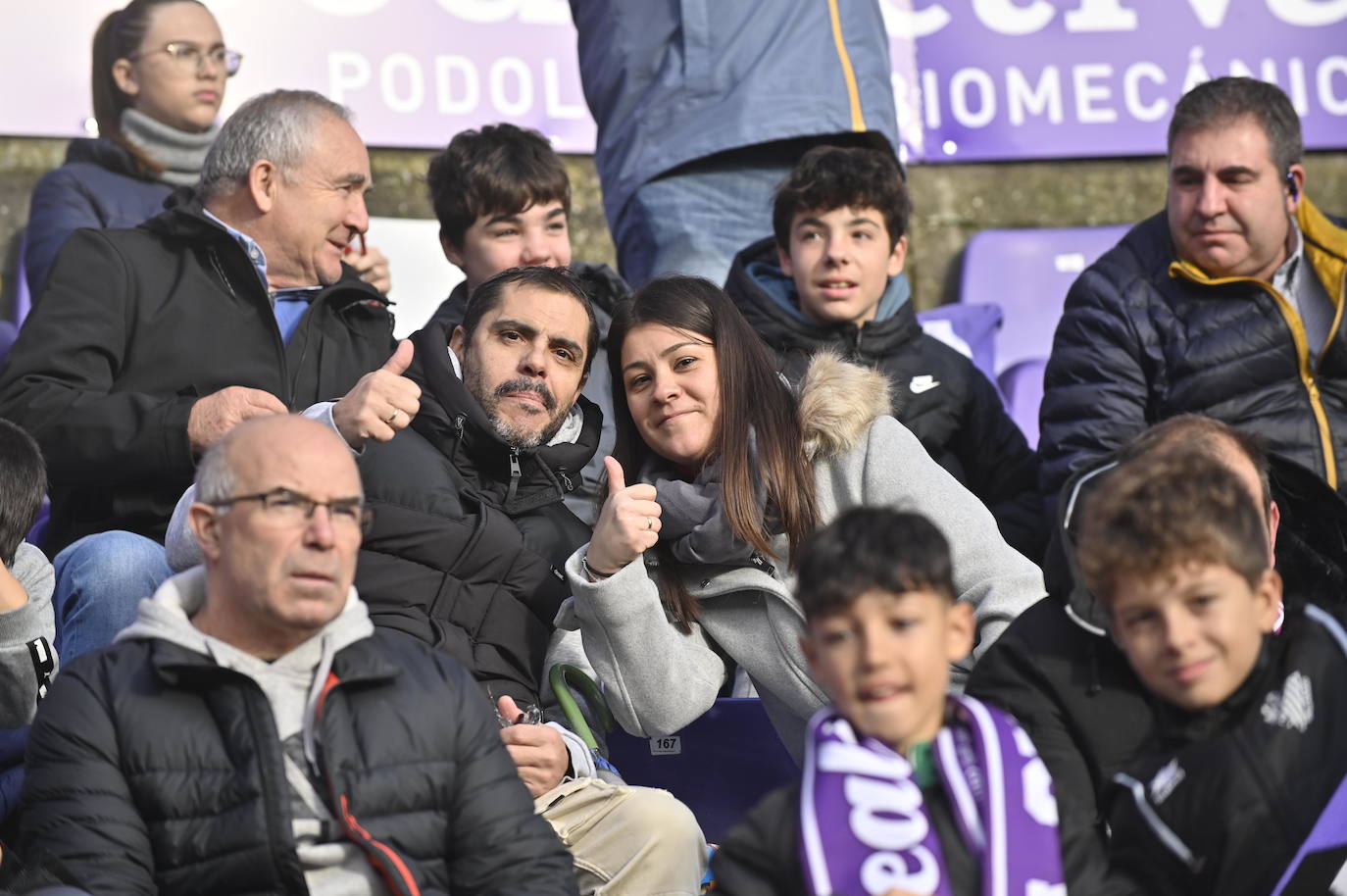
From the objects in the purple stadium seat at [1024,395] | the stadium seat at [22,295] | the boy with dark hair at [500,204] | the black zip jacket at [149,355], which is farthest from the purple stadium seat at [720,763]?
the stadium seat at [22,295]

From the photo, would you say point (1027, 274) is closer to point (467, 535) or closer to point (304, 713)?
point (467, 535)

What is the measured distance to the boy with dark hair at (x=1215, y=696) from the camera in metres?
2.50

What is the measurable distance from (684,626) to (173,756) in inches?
50.7

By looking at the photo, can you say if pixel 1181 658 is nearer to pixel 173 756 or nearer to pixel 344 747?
pixel 344 747

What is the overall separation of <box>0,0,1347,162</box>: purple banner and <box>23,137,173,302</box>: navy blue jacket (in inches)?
31.5

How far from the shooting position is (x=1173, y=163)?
4496 mm

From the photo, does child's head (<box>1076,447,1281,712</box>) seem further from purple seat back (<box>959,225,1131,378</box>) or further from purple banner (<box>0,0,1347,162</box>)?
purple banner (<box>0,0,1347,162</box>)

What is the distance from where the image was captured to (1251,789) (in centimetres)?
253

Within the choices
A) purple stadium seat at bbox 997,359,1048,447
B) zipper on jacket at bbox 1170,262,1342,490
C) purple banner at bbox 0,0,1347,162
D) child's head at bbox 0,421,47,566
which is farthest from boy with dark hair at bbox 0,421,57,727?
purple stadium seat at bbox 997,359,1048,447

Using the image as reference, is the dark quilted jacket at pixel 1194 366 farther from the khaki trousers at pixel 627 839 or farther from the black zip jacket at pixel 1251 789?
the black zip jacket at pixel 1251 789

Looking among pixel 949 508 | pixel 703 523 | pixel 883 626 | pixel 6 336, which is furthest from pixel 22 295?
pixel 883 626

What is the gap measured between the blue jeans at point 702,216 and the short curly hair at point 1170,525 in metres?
2.62

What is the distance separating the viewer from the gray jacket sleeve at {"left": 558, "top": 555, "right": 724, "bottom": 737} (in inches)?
136

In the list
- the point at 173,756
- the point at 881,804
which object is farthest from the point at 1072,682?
the point at 173,756
